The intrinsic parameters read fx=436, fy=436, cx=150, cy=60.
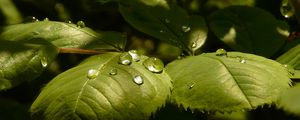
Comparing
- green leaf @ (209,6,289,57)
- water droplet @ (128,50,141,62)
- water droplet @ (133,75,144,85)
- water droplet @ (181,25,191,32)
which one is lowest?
green leaf @ (209,6,289,57)

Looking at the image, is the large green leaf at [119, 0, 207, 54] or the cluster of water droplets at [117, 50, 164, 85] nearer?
the cluster of water droplets at [117, 50, 164, 85]

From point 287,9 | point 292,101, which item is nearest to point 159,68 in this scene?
point 292,101

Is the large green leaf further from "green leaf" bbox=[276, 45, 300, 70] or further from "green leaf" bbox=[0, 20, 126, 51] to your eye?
"green leaf" bbox=[276, 45, 300, 70]

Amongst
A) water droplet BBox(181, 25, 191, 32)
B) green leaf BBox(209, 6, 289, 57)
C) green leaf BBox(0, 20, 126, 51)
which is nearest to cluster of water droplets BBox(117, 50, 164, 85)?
green leaf BBox(0, 20, 126, 51)

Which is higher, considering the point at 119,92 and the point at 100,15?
the point at 119,92

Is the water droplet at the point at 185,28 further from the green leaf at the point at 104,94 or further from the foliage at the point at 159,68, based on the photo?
the green leaf at the point at 104,94

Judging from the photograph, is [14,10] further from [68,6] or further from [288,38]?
[288,38]

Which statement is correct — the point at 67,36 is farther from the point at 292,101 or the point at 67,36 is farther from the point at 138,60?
the point at 292,101

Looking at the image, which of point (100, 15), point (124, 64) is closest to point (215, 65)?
point (124, 64)
